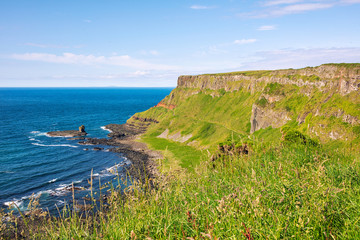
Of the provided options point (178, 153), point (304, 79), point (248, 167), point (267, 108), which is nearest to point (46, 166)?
point (178, 153)

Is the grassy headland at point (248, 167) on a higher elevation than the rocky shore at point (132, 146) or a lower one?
higher

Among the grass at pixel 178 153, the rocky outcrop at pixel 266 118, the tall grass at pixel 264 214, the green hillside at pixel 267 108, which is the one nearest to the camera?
the tall grass at pixel 264 214

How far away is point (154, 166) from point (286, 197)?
78308 millimetres

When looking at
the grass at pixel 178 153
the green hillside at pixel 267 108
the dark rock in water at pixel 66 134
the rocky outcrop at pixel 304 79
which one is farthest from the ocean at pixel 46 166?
the rocky outcrop at pixel 304 79

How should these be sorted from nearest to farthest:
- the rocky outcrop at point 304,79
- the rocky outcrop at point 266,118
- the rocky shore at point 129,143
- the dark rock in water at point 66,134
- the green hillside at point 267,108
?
the green hillside at point 267,108 → the rocky outcrop at point 304,79 → the rocky shore at point 129,143 → the rocky outcrop at point 266,118 → the dark rock in water at point 66,134

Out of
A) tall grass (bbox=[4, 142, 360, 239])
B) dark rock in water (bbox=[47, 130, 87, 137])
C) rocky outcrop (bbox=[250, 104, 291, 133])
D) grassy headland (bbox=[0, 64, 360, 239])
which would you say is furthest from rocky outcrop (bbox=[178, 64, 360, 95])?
dark rock in water (bbox=[47, 130, 87, 137])

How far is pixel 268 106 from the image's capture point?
96438 millimetres

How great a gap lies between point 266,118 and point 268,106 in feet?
19.5

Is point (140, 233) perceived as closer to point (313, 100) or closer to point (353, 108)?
point (353, 108)

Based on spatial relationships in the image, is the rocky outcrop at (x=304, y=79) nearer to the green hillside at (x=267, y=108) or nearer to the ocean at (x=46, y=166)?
the green hillside at (x=267, y=108)

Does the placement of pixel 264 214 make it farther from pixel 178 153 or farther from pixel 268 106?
pixel 268 106

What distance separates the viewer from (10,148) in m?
99.8

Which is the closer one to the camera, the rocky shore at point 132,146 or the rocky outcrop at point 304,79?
the rocky outcrop at point 304,79

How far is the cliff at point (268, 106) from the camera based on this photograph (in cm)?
6531
